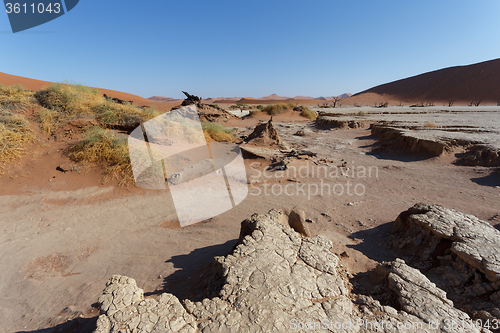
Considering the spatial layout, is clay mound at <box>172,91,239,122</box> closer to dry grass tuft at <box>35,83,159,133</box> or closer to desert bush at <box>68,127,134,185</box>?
dry grass tuft at <box>35,83,159,133</box>

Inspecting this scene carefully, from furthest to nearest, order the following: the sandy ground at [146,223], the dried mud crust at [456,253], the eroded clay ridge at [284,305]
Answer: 1. the sandy ground at [146,223]
2. the dried mud crust at [456,253]
3. the eroded clay ridge at [284,305]

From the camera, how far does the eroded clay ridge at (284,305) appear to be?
61.1 inches

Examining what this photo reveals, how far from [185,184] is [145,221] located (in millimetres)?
1631

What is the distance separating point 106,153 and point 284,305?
635 cm

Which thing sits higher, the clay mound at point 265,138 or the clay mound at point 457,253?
the clay mound at point 265,138

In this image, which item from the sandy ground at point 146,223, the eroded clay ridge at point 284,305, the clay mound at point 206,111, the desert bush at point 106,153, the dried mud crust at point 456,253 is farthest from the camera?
the clay mound at point 206,111

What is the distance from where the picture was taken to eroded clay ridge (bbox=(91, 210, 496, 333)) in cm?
155

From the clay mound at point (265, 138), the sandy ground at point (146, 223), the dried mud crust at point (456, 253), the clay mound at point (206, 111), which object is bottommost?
the sandy ground at point (146, 223)

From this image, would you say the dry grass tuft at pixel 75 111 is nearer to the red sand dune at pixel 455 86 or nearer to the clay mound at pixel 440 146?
the clay mound at pixel 440 146

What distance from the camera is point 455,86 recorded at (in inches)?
1893

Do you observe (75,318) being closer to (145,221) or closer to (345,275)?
(145,221)

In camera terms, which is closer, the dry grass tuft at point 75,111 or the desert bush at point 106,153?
the desert bush at point 106,153

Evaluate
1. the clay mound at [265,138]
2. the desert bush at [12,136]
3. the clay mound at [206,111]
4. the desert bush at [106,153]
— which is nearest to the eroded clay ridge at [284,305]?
the desert bush at [106,153]

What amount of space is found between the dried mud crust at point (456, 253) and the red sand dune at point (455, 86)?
54.0 meters
